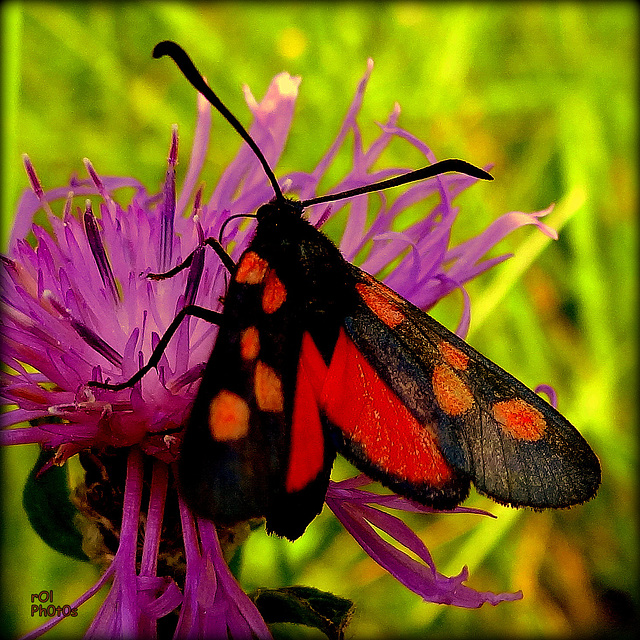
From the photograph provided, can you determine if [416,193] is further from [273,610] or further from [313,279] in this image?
[273,610]

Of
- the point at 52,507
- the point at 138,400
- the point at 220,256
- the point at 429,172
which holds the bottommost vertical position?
the point at 52,507

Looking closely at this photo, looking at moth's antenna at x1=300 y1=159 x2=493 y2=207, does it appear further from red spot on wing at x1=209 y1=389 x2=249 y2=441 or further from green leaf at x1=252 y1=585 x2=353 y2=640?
green leaf at x1=252 y1=585 x2=353 y2=640

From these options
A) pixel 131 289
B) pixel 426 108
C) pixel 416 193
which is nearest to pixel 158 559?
pixel 131 289

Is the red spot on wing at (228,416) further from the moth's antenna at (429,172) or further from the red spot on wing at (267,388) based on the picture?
the moth's antenna at (429,172)

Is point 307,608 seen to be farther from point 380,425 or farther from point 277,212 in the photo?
point 277,212

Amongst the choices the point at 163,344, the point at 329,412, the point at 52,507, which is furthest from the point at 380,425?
the point at 52,507

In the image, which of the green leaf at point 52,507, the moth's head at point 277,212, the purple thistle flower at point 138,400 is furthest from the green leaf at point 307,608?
the moth's head at point 277,212
